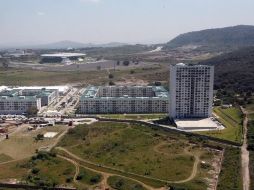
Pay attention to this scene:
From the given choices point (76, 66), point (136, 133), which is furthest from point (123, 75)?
point (136, 133)

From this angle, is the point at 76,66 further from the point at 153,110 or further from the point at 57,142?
the point at 57,142

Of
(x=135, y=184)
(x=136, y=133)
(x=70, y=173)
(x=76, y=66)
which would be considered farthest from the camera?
(x=76, y=66)

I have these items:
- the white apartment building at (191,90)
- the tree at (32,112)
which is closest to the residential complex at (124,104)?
the white apartment building at (191,90)

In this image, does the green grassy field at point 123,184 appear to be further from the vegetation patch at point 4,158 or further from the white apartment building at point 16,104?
the white apartment building at point 16,104

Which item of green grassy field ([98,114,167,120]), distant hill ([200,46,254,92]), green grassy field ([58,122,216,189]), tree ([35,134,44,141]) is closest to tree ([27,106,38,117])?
green grassy field ([98,114,167,120])

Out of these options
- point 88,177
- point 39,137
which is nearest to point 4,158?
point 39,137

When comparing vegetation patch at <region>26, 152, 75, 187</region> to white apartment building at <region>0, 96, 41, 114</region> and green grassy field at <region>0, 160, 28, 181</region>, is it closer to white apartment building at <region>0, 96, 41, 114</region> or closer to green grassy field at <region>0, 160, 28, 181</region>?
green grassy field at <region>0, 160, 28, 181</region>

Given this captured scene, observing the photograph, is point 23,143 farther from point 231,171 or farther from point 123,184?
point 231,171
